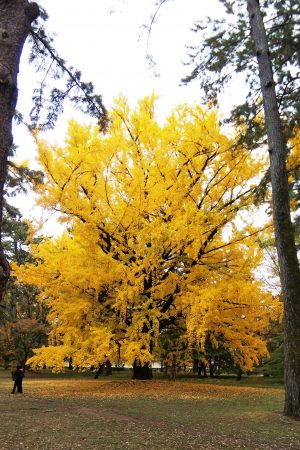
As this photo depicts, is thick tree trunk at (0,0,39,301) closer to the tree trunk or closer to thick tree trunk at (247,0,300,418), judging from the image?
thick tree trunk at (247,0,300,418)

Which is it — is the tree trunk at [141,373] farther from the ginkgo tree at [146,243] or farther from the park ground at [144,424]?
the park ground at [144,424]

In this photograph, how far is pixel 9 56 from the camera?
3682 mm

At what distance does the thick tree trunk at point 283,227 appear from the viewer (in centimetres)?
828

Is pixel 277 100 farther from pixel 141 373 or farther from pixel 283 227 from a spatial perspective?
pixel 141 373

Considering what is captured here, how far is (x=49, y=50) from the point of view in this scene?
5.29 m

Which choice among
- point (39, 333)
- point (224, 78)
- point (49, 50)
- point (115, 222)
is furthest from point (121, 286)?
point (39, 333)

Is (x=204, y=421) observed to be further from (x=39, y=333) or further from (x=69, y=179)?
(x=39, y=333)

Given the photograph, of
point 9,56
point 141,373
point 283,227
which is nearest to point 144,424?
point 283,227

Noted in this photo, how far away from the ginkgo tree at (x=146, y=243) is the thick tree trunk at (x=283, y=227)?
380 cm

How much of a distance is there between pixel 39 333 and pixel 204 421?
83.8 feet

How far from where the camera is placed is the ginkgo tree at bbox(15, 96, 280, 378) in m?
13.5

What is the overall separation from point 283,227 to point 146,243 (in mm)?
6625

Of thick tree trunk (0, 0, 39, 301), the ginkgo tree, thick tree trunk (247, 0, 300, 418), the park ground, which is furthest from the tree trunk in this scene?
thick tree trunk (0, 0, 39, 301)

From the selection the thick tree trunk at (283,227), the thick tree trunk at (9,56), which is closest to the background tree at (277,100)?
the thick tree trunk at (283,227)
